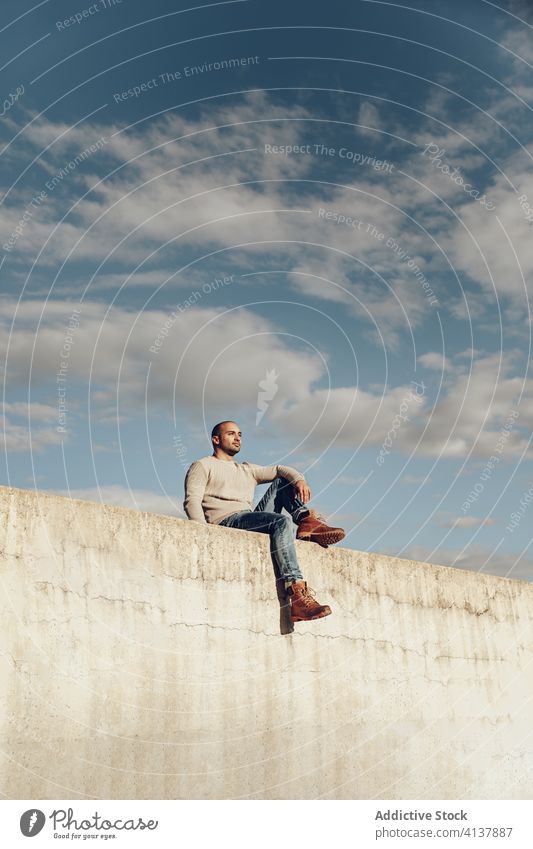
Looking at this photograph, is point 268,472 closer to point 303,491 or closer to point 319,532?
point 303,491

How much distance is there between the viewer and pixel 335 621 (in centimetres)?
612

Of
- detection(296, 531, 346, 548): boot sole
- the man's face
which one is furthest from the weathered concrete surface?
the man's face

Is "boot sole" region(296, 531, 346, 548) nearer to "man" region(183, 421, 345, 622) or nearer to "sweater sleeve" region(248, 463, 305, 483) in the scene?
"man" region(183, 421, 345, 622)

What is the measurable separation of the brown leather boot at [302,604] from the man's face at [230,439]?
53.8 inches

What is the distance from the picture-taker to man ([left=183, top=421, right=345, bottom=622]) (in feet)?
18.7

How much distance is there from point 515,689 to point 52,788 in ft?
16.4

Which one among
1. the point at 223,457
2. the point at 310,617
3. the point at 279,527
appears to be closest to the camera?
the point at 310,617

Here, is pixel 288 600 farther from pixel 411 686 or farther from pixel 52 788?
pixel 52 788

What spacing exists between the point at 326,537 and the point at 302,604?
27.4 inches

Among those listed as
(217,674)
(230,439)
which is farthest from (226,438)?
(217,674)

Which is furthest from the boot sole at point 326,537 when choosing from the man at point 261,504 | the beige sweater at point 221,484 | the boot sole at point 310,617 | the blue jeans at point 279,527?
the boot sole at point 310,617

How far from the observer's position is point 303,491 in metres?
6.20

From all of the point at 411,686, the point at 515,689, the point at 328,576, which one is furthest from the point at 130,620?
the point at 515,689

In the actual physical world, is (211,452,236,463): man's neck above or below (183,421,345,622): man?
above
